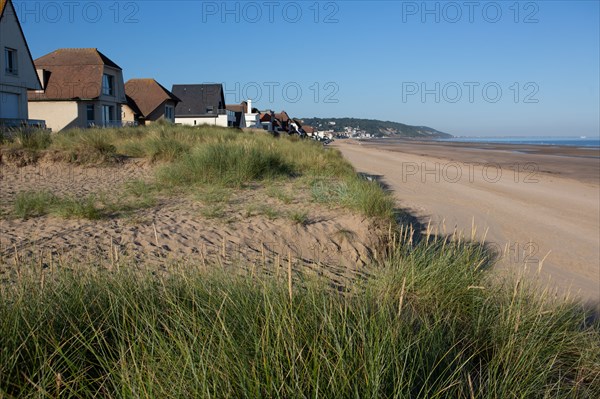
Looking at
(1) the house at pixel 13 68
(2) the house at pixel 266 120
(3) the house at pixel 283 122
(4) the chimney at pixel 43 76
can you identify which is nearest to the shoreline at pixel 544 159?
(1) the house at pixel 13 68

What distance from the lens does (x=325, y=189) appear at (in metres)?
10.2

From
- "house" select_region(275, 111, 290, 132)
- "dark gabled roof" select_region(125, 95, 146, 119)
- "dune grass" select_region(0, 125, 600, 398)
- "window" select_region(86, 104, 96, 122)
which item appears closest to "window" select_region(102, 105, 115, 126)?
"window" select_region(86, 104, 96, 122)

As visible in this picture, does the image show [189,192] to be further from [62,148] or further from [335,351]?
[335,351]

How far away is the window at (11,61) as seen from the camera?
87.6 feet

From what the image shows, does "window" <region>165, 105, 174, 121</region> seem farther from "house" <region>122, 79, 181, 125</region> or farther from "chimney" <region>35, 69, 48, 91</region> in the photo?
"chimney" <region>35, 69, 48, 91</region>

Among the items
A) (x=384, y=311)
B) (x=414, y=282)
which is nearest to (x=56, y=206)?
(x=414, y=282)

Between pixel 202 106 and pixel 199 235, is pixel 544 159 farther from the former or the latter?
pixel 199 235

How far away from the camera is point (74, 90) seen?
3347 centimetres

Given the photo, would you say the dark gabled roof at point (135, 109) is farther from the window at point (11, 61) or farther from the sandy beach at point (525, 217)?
the sandy beach at point (525, 217)

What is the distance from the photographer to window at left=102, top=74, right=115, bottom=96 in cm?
3484

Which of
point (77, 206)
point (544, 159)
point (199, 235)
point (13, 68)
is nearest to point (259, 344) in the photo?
point (199, 235)

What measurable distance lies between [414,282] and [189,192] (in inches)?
257

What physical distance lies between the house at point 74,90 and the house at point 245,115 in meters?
29.9

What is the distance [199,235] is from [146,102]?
41.0 m
